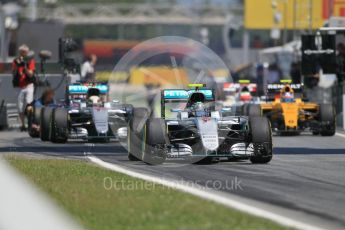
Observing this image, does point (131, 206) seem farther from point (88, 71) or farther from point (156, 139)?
point (88, 71)

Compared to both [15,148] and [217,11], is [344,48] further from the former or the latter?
[217,11]

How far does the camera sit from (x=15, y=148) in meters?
21.2

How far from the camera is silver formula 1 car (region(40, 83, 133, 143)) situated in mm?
22562

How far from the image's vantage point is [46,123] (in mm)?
23281

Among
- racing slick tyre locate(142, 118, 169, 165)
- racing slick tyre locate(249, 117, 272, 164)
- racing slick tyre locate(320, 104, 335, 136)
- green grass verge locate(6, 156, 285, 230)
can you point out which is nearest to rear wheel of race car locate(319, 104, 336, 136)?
racing slick tyre locate(320, 104, 335, 136)

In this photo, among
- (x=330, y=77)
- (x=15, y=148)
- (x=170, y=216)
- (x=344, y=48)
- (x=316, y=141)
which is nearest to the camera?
(x=170, y=216)

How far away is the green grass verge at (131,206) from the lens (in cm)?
938

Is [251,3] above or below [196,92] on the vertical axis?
above

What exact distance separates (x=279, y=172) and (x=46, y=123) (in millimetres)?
9124

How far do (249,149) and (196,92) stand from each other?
1.32 meters

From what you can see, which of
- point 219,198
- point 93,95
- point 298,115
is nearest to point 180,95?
point 219,198

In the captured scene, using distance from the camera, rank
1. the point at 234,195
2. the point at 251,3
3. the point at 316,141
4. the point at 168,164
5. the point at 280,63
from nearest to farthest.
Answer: the point at 234,195, the point at 168,164, the point at 316,141, the point at 280,63, the point at 251,3

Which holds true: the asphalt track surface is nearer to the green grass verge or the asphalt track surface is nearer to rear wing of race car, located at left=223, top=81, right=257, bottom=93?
the green grass verge

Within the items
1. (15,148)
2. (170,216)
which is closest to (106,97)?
(15,148)
